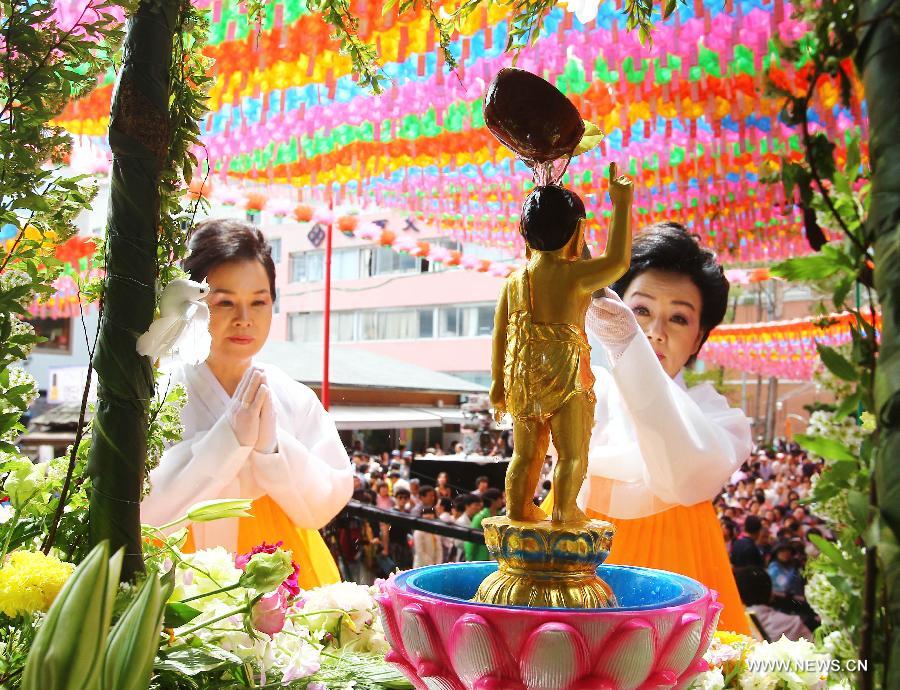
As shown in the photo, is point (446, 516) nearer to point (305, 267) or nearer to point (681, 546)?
point (681, 546)

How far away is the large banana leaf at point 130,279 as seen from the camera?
3.05 ft

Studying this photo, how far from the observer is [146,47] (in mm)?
977

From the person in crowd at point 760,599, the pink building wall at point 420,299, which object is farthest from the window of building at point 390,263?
the person in crowd at point 760,599

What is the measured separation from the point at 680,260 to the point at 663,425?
0.55 metres

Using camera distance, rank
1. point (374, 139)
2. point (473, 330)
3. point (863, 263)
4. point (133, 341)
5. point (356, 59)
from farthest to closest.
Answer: point (473, 330), point (374, 139), point (356, 59), point (133, 341), point (863, 263)

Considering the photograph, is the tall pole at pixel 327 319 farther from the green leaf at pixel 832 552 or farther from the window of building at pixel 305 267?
the window of building at pixel 305 267

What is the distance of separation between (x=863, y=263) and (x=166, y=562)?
0.94m

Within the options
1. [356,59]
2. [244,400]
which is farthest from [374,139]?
[356,59]

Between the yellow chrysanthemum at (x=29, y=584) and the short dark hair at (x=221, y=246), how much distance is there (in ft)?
4.56

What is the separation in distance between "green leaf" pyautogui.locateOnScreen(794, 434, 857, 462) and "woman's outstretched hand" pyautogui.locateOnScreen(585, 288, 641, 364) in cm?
112

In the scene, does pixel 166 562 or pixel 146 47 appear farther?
pixel 166 562

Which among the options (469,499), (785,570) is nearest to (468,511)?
(469,499)

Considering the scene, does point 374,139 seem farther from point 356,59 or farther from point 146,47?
point 146,47

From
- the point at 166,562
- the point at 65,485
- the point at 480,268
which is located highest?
the point at 480,268
